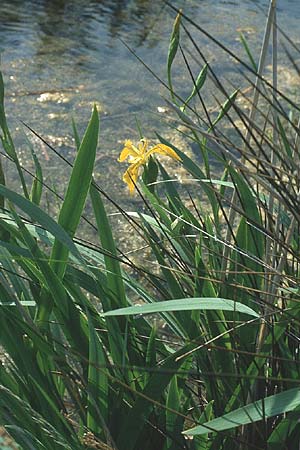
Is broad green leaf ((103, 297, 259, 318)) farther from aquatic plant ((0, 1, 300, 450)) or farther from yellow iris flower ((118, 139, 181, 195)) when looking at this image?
yellow iris flower ((118, 139, 181, 195))

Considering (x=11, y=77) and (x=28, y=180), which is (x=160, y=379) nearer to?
(x=28, y=180)

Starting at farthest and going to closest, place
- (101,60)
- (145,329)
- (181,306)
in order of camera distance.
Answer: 1. (101,60)
2. (145,329)
3. (181,306)

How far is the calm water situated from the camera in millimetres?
1993

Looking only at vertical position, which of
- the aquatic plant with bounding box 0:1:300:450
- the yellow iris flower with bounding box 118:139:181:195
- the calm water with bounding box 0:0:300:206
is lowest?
the calm water with bounding box 0:0:300:206

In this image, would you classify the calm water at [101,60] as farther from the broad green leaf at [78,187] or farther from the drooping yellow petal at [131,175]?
the broad green leaf at [78,187]

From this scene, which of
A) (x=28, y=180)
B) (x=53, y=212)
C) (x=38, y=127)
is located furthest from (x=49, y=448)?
(x=38, y=127)

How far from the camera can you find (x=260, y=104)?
2309 millimetres

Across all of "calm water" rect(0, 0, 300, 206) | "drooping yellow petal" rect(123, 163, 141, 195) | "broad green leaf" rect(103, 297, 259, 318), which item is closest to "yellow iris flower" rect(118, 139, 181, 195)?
"drooping yellow petal" rect(123, 163, 141, 195)

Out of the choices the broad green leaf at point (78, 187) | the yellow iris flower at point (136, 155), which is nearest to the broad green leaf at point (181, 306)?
the broad green leaf at point (78, 187)

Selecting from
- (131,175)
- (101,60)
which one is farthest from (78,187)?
(101,60)

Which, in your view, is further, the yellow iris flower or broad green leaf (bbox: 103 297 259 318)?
the yellow iris flower

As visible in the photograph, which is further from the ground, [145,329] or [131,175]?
[131,175]

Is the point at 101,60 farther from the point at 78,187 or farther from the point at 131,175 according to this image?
the point at 78,187

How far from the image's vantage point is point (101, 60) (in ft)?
7.75
